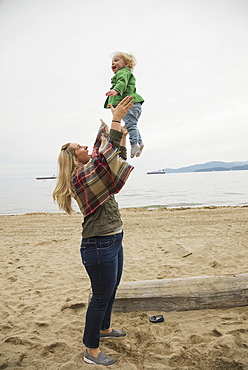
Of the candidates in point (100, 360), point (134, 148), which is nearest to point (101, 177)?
point (134, 148)

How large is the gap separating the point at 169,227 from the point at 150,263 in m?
4.31

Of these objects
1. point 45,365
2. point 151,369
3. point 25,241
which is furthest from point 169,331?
point 25,241

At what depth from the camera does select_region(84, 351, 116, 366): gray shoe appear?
2.59m

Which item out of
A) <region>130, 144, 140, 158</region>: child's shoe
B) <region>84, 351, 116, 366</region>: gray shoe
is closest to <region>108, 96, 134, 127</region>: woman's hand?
<region>130, 144, 140, 158</region>: child's shoe

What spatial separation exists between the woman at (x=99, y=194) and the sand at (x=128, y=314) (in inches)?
29.5

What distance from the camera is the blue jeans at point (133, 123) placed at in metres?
2.54

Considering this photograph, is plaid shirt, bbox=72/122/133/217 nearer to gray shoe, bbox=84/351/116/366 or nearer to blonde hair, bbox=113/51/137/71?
blonde hair, bbox=113/51/137/71

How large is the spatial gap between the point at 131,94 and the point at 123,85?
0.16 metres

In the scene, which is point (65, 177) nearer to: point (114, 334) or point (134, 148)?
point (134, 148)

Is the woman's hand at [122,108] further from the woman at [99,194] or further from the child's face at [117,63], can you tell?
the child's face at [117,63]

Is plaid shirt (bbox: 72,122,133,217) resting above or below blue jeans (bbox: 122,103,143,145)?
below

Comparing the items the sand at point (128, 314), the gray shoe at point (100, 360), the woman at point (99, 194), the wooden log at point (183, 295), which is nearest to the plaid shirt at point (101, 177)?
the woman at point (99, 194)

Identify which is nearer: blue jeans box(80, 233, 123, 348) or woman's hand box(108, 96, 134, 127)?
woman's hand box(108, 96, 134, 127)

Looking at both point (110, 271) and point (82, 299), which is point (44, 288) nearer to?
point (82, 299)
